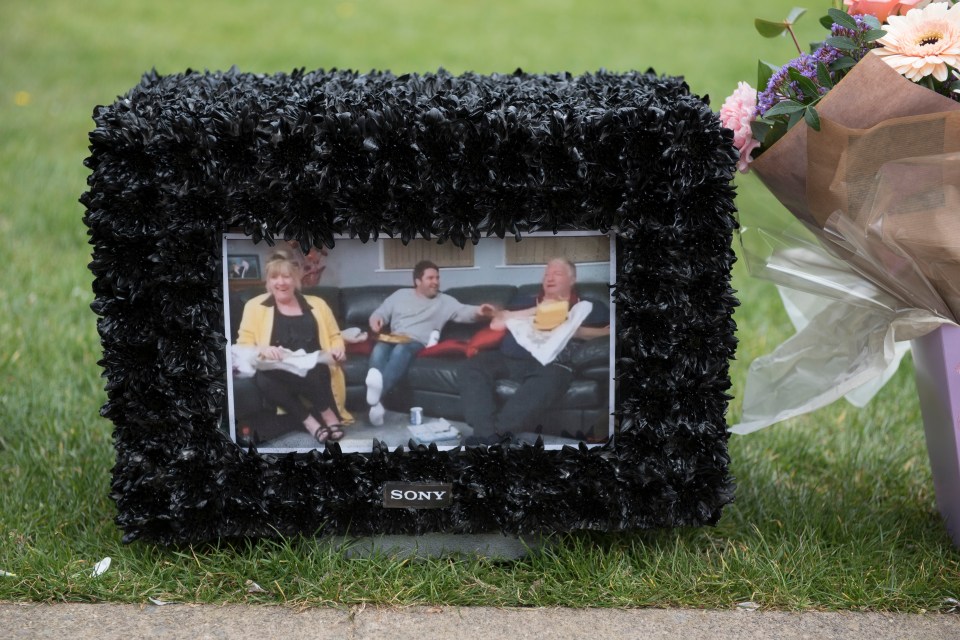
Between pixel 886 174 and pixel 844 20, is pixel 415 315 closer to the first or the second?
pixel 886 174

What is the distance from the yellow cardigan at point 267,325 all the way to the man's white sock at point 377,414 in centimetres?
13

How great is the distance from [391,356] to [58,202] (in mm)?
3778

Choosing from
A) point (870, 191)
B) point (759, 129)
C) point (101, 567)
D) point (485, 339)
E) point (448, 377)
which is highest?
point (759, 129)

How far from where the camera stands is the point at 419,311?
2.62 metres

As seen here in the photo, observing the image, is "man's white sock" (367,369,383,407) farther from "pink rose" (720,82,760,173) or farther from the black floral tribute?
"pink rose" (720,82,760,173)

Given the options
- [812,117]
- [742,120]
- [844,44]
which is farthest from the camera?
[742,120]

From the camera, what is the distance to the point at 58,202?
568 cm

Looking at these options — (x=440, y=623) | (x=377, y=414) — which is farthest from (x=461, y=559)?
(x=377, y=414)

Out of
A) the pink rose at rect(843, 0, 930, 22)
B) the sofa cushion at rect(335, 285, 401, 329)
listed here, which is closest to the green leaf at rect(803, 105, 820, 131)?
the pink rose at rect(843, 0, 930, 22)

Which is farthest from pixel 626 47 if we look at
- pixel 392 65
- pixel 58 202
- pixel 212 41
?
pixel 58 202

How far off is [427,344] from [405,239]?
29cm

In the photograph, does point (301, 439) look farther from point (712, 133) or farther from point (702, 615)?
point (712, 133)

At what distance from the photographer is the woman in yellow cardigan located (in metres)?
2.60

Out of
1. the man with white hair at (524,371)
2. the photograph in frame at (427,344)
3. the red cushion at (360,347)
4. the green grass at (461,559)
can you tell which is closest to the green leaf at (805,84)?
the green grass at (461,559)
